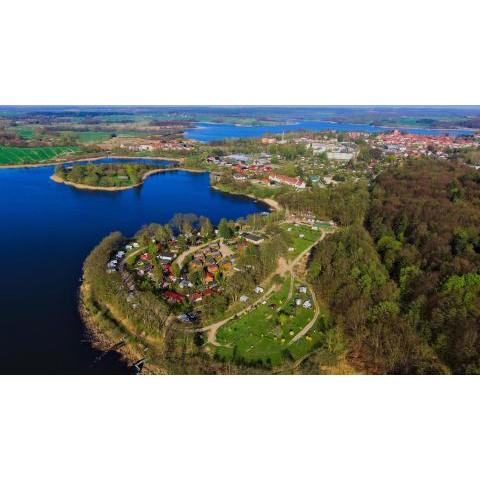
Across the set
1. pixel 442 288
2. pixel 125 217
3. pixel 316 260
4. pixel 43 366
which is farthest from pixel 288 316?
pixel 125 217

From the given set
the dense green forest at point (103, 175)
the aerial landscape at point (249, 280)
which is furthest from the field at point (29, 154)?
the aerial landscape at point (249, 280)

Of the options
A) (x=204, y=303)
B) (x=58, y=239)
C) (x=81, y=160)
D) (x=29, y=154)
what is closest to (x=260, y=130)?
(x=81, y=160)

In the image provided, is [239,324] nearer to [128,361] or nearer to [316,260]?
[128,361]

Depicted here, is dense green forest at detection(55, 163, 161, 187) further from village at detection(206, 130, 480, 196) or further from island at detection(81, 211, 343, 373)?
island at detection(81, 211, 343, 373)

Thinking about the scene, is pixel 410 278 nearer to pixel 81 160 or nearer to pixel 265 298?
pixel 265 298

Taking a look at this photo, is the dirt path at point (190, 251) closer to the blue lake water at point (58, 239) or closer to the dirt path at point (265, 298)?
the dirt path at point (265, 298)

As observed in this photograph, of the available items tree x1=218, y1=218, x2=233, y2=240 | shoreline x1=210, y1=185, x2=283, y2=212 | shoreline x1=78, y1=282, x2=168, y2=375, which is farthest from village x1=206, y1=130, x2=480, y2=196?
shoreline x1=78, y1=282, x2=168, y2=375
